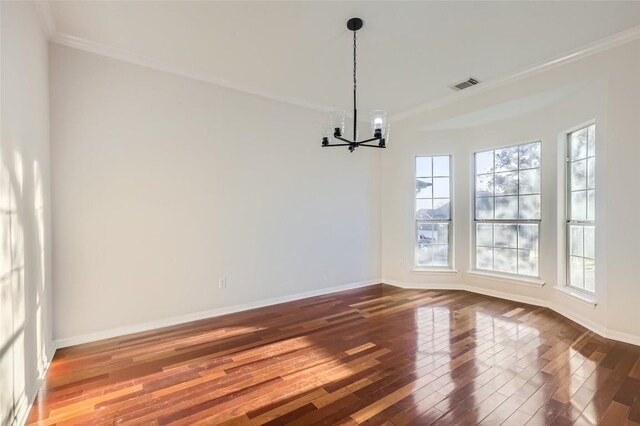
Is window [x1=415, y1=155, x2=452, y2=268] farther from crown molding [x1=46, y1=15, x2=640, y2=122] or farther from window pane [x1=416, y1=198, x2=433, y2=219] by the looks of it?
crown molding [x1=46, y1=15, x2=640, y2=122]

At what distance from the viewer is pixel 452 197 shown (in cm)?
521

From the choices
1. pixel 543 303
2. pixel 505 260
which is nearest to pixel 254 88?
pixel 505 260

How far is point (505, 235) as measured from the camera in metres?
4.69

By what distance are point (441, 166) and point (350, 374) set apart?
12.9ft

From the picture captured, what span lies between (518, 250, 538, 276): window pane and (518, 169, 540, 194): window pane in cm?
85

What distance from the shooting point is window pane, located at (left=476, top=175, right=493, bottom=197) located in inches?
191

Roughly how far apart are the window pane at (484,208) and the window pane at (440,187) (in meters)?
0.51

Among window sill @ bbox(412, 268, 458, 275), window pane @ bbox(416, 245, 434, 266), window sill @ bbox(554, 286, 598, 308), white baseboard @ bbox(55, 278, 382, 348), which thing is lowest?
white baseboard @ bbox(55, 278, 382, 348)

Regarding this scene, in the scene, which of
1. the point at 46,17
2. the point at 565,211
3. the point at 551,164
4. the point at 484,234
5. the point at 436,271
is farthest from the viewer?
the point at 436,271

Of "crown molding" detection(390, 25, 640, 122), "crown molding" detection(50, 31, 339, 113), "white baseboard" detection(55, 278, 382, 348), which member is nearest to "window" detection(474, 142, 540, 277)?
"crown molding" detection(390, 25, 640, 122)

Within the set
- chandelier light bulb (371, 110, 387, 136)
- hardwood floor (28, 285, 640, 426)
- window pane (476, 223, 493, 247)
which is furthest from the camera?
window pane (476, 223, 493, 247)

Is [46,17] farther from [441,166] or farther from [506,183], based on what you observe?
[506,183]

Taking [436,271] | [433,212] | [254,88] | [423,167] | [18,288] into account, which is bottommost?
[436,271]

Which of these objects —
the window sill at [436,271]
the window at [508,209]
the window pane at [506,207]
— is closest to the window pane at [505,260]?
the window at [508,209]
